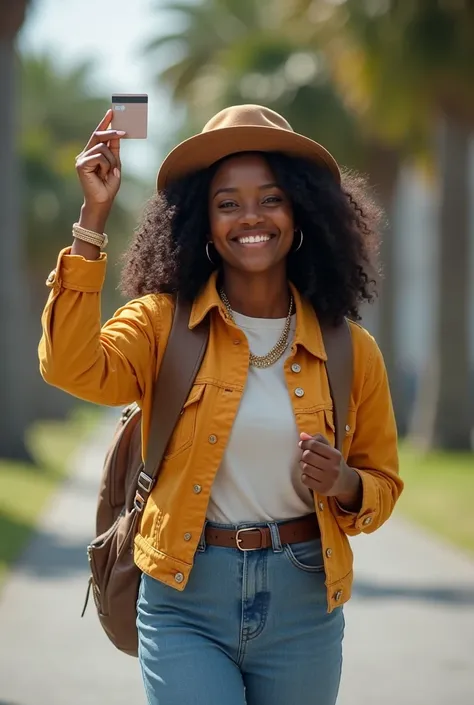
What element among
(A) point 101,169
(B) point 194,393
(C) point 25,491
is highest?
(A) point 101,169

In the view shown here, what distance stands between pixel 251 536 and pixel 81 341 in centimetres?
63

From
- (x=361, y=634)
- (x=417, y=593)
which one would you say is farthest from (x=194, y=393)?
(x=417, y=593)

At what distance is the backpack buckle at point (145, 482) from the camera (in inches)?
132

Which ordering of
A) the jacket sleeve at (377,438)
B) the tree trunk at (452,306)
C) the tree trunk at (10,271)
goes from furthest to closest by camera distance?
1. the tree trunk at (452,306)
2. the tree trunk at (10,271)
3. the jacket sleeve at (377,438)

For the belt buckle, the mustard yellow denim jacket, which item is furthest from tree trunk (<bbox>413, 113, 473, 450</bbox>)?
the belt buckle

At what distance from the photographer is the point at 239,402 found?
130 inches

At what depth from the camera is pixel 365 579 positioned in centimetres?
926

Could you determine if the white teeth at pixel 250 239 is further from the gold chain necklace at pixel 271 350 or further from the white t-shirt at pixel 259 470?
the white t-shirt at pixel 259 470

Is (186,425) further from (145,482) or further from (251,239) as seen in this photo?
(251,239)

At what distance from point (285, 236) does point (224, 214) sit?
0.17 m

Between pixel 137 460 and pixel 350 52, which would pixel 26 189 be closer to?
pixel 350 52

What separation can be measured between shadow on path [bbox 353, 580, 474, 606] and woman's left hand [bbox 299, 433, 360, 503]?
17.4 feet

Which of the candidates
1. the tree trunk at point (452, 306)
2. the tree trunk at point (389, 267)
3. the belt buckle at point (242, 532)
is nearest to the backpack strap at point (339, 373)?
the belt buckle at point (242, 532)

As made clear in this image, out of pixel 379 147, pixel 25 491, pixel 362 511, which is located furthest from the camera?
pixel 379 147
